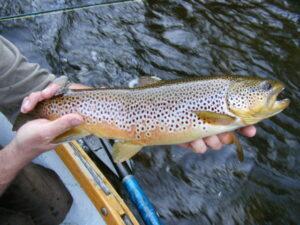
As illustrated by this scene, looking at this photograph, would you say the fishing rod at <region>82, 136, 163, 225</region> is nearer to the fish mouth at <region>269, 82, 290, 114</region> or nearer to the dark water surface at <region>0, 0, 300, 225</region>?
the dark water surface at <region>0, 0, 300, 225</region>

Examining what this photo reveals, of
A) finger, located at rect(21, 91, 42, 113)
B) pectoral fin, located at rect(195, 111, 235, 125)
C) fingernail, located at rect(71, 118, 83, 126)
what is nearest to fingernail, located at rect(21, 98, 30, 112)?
→ finger, located at rect(21, 91, 42, 113)

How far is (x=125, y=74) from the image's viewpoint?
5.61 m

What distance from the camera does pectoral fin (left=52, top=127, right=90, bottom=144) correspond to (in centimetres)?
237

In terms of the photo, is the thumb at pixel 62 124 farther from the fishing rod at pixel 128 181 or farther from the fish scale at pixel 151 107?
the fishing rod at pixel 128 181

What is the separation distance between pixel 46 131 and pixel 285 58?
439cm

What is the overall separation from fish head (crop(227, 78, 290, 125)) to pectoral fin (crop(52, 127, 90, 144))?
832 mm

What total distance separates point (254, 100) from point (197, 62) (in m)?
3.41

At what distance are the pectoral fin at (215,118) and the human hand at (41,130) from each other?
66cm

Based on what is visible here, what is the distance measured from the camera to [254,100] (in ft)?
7.86

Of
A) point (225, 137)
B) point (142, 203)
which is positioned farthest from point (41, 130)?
point (142, 203)

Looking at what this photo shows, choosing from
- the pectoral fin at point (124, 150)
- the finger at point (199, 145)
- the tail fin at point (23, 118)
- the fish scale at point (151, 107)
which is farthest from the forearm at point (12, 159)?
the finger at point (199, 145)

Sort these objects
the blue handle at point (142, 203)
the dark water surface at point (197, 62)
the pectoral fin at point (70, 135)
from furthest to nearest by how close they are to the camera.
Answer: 1. the dark water surface at point (197, 62)
2. the blue handle at point (142, 203)
3. the pectoral fin at point (70, 135)

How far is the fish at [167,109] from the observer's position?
2.41 meters

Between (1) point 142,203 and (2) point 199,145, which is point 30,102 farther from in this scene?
(1) point 142,203
